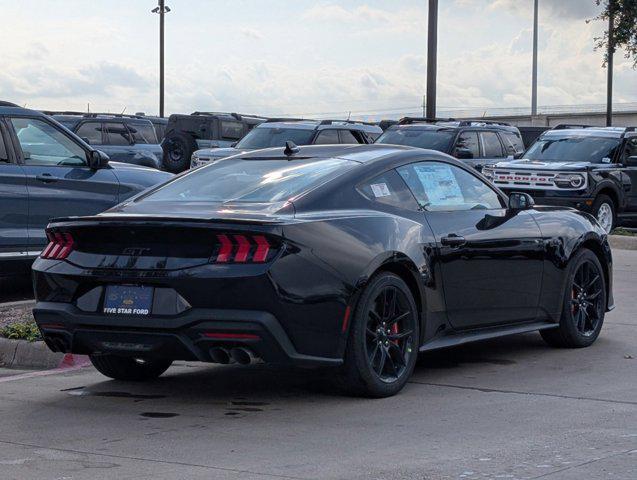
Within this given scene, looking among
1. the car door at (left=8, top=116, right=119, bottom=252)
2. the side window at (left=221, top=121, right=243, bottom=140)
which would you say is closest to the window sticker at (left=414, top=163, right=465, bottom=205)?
the car door at (left=8, top=116, right=119, bottom=252)

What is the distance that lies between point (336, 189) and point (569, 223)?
2485 millimetres

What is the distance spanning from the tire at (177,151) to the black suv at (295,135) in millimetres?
5524

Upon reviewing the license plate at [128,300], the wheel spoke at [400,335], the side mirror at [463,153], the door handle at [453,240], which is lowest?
the wheel spoke at [400,335]

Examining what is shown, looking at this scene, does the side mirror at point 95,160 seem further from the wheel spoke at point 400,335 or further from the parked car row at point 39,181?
the wheel spoke at point 400,335

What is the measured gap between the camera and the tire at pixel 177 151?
3212 centimetres

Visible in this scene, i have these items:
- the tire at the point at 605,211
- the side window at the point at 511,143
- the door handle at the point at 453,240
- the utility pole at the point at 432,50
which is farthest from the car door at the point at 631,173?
the door handle at the point at 453,240

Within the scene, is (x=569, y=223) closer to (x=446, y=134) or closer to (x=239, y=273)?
(x=239, y=273)

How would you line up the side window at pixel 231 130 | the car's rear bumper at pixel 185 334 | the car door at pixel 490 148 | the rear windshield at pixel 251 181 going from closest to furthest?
the car's rear bumper at pixel 185 334 → the rear windshield at pixel 251 181 → the car door at pixel 490 148 → the side window at pixel 231 130

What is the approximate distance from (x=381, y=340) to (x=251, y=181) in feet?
4.33

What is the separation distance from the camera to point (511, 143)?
1014 inches

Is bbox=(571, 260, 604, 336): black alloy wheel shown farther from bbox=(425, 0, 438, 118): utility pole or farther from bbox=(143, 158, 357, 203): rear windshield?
bbox=(425, 0, 438, 118): utility pole

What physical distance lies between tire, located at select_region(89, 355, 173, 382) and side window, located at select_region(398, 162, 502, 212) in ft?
6.44

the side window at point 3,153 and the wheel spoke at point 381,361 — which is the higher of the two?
the side window at point 3,153

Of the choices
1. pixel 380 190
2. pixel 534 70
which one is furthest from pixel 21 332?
pixel 534 70
